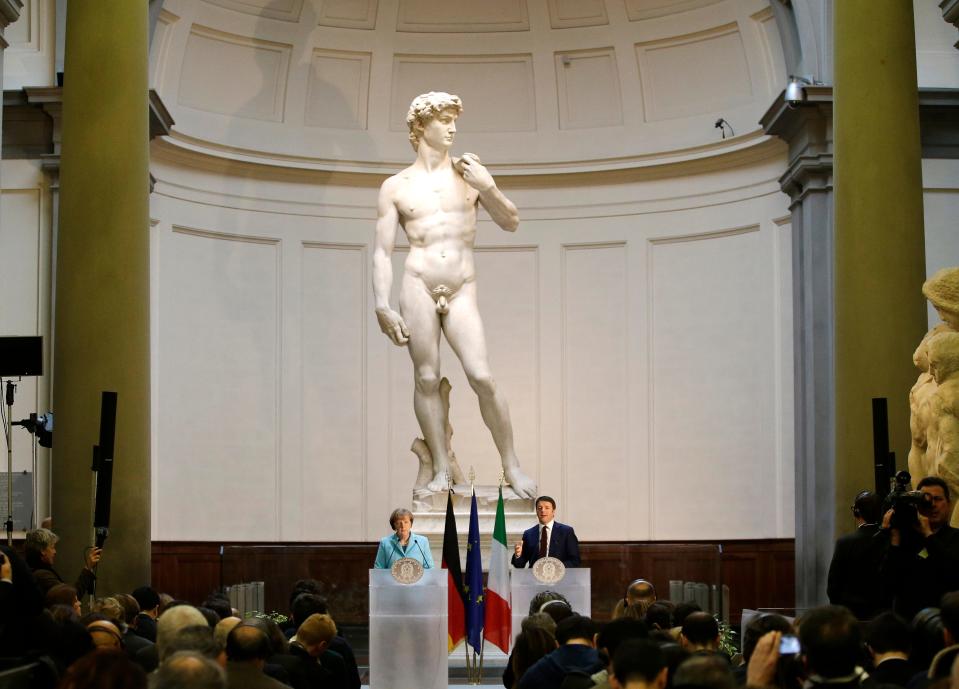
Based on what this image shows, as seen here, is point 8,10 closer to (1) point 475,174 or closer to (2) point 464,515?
(1) point 475,174

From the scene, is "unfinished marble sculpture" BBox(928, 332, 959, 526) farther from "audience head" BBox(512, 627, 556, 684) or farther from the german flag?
the german flag

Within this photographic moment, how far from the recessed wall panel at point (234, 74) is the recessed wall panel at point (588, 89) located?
2944mm

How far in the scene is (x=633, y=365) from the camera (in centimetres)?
1553

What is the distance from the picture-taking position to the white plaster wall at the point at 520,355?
14.8m

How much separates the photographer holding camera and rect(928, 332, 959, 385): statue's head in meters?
1.22

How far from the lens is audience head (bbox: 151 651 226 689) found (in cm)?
386

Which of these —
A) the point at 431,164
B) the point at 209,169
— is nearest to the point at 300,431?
the point at 209,169

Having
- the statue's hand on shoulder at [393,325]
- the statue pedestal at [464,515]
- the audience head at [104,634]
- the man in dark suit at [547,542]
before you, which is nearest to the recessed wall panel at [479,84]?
the statue's hand on shoulder at [393,325]

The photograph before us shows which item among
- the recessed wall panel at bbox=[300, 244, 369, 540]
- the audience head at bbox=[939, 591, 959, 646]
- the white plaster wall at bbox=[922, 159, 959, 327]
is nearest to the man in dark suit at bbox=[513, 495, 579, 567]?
the white plaster wall at bbox=[922, 159, 959, 327]

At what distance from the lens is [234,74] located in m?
15.4

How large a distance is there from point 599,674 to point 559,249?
35.6 ft

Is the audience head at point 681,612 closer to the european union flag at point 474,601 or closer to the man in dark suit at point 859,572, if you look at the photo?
the man in dark suit at point 859,572

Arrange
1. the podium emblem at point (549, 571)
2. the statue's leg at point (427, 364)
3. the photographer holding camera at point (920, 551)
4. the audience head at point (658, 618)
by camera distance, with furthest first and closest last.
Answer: the statue's leg at point (427, 364)
the podium emblem at point (549, 571)
the audience head at point (658, 618)
the photographer holding camera at point (920, 551)

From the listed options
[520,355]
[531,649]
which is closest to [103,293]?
[531,649]
